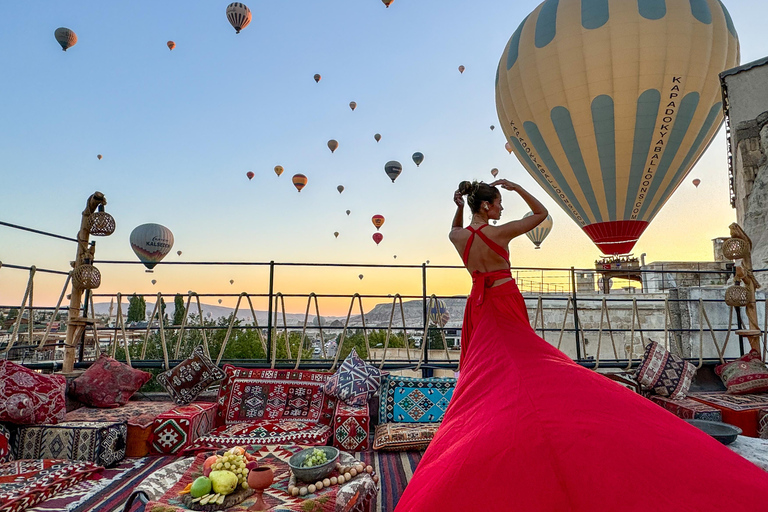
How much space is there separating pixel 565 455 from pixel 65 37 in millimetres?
18885

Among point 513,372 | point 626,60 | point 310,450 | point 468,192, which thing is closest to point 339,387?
point 310,450

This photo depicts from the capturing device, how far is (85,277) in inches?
158

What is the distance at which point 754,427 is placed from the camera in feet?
11.6

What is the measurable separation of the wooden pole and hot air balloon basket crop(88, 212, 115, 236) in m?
0.04

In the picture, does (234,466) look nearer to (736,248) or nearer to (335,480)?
(335,480)

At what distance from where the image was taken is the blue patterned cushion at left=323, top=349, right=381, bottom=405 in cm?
363

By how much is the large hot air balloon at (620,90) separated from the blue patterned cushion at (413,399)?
713 cm

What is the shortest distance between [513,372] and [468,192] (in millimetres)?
848

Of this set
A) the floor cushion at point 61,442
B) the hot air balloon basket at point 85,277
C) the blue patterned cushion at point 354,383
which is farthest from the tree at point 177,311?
the blue patterned cushion at point 354,383

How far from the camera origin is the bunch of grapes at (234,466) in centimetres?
195

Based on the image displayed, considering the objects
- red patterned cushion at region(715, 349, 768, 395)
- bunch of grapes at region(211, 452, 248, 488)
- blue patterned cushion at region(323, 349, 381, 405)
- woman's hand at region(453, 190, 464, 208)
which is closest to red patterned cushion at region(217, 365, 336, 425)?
blue patterned cushion at region(323, 349, 381, 405)

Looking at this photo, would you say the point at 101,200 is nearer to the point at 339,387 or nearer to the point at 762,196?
the point at 339,387

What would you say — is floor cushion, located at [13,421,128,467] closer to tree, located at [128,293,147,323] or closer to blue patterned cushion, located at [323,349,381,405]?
blue patterned cushion, located at [323,349,381,405]

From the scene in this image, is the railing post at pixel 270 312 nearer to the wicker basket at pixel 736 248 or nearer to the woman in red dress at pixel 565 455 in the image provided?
the woman in red dress at pixel 565 455
